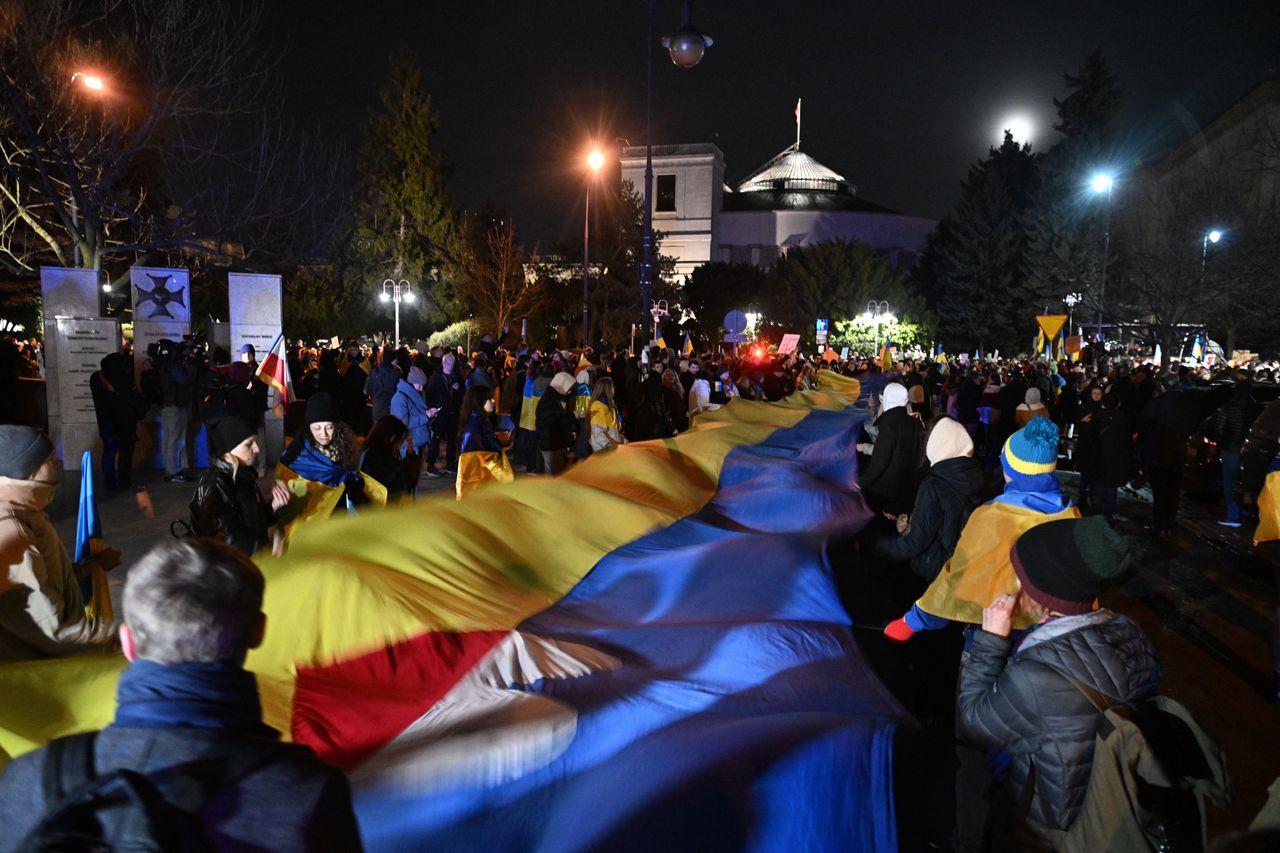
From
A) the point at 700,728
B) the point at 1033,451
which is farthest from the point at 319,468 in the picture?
the point at 1033,451

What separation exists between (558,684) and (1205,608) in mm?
7252

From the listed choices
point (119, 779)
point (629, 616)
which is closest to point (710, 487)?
point (629, 616)

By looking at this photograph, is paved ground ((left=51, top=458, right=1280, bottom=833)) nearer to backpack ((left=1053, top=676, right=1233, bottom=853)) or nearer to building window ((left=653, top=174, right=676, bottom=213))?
backpack ((left=1053, top=676, right=1233, bottom=853))

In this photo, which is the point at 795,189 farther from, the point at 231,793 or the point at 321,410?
the point at 231,793

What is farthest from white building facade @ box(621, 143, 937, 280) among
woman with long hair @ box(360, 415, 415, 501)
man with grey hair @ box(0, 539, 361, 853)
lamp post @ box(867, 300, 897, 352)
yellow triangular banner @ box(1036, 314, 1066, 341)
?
man with grey hair @ box(0, 539, 361, 853)

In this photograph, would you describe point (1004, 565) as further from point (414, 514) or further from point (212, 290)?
A: point (212, 290)

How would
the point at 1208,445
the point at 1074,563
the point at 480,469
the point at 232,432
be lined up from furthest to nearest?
1. the point at 1208,445
2. the point at 480,469
3. the point at 232,432
4. the point at 1074,563

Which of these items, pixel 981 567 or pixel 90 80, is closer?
pixel 981 567

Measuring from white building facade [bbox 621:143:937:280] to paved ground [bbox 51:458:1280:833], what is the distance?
7720 cm

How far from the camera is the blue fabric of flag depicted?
327 cm

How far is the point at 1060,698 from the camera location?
8.96 ft

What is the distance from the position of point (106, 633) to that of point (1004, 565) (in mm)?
4030

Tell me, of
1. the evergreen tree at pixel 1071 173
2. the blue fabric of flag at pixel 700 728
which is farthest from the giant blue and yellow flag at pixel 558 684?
the evergreen tree at pixel 1071 173

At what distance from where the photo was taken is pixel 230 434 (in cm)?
624
